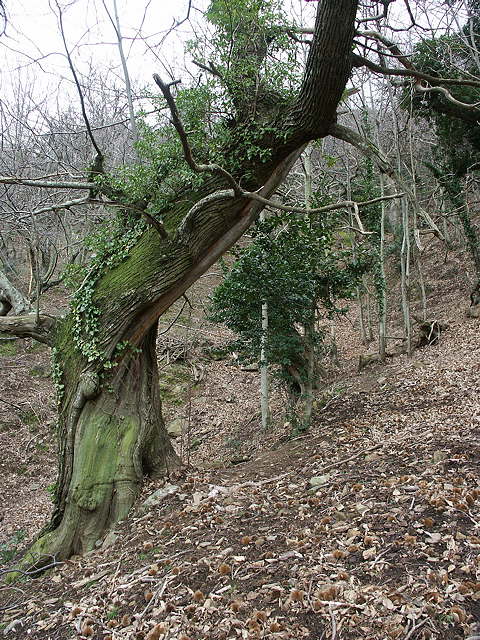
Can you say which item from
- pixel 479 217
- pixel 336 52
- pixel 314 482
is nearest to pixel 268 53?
pixel 336 52

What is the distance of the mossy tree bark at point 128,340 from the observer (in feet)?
17.0

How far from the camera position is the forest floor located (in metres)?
2.58

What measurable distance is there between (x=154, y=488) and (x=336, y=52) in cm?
488

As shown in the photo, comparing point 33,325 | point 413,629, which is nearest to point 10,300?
point 33,325

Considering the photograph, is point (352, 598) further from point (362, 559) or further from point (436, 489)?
point (436, 489)

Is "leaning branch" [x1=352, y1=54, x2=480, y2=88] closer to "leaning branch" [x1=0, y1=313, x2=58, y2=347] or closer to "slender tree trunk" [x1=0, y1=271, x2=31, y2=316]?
"leaning branch" [x1=0, y1=313, x2=58, y2=347]

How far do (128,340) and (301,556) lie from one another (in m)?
3.22

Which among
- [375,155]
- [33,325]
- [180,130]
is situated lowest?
[33,325]

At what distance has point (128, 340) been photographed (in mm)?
5570

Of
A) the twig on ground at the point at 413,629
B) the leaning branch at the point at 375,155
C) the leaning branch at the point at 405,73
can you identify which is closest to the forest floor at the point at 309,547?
the twig on ground at the point at 413,629

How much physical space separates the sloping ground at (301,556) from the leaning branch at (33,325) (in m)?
2.32

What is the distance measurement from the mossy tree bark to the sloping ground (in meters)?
0.42

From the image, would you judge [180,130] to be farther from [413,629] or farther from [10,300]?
[10,300]

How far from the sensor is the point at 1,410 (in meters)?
11.4
